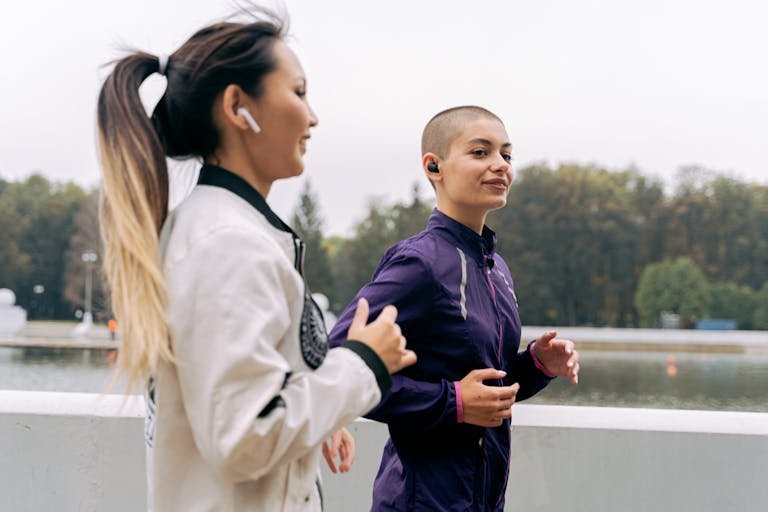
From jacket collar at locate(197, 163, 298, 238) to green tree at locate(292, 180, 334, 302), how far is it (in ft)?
157

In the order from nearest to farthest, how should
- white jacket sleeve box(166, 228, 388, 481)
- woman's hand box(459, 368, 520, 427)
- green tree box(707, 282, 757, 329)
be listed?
white jacket sleeve box(166, 228, 388, 481)
woman's hand box(459, 368, 520, 427)
green tree box(707, 282, 757, 329)

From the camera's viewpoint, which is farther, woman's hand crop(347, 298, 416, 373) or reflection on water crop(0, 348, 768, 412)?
reflection on water crop(0, 348, 768, 412)

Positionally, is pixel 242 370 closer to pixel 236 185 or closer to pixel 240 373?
pixel 240 373

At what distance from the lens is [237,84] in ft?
4.08

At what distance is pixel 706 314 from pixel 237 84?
1782 inches

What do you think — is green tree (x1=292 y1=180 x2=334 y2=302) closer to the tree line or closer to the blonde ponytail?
the tree line

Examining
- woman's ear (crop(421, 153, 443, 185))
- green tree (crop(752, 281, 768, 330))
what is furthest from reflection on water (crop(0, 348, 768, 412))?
woman's ear (crop(421, 153, 443, 185))

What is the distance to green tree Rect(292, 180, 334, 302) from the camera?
4991cm

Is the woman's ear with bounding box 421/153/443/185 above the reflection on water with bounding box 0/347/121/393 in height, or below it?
above

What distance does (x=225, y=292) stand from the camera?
3.50 feet

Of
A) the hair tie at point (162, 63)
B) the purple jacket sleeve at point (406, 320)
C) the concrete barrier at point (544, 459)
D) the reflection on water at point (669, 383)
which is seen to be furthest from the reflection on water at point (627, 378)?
the hair tie at point (162, 63)

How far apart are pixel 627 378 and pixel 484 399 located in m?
22.4

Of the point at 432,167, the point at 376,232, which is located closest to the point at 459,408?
the point at 432,167

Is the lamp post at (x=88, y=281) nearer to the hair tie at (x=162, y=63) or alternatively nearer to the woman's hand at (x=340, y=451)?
the woman's hand at (x=340, y=451)
